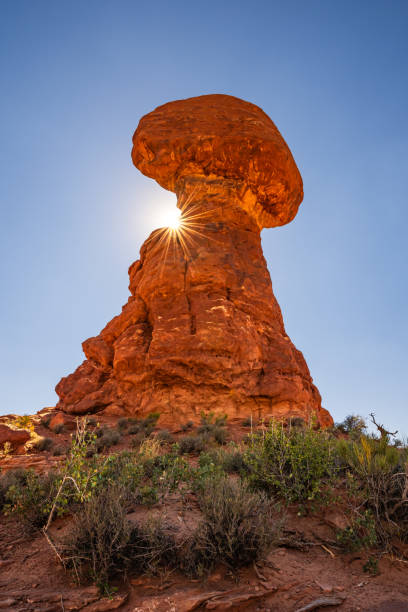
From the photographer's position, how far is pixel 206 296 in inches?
551

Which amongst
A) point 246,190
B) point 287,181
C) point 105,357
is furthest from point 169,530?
point 287,181

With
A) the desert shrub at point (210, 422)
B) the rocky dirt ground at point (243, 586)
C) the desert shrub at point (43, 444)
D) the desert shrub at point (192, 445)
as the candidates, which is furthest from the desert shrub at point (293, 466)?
the desert shrub at point (43, 444)

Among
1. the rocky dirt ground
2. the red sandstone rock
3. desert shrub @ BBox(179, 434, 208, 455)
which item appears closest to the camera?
the rocky dirt ground

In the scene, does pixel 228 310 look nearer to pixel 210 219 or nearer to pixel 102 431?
pixel 210 219

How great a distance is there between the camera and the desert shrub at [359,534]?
3531mm

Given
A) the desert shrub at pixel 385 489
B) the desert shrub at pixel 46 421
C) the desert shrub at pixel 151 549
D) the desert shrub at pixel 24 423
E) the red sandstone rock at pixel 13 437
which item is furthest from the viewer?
the desert shrub at pixel 46 421

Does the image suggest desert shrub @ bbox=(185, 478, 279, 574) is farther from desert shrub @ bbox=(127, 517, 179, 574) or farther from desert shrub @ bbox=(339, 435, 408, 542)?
desert shrub @ bbox=(339, 435, 408, 542)

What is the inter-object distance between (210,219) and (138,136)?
6.05m

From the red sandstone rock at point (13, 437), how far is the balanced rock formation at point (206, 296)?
172 inches

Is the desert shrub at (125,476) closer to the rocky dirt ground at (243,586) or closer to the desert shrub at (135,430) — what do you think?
the rocky dirt ground at (243,586)

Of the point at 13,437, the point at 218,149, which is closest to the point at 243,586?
the point at 13,437

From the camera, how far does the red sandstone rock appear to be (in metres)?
9.05

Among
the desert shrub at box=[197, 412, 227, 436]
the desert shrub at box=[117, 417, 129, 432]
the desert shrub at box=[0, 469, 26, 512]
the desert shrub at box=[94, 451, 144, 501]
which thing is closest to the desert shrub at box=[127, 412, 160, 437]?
the desert shrub at box=[117, 417, 129, 432]

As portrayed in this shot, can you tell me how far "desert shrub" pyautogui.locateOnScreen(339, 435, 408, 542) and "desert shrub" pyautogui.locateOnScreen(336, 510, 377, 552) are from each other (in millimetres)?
135
